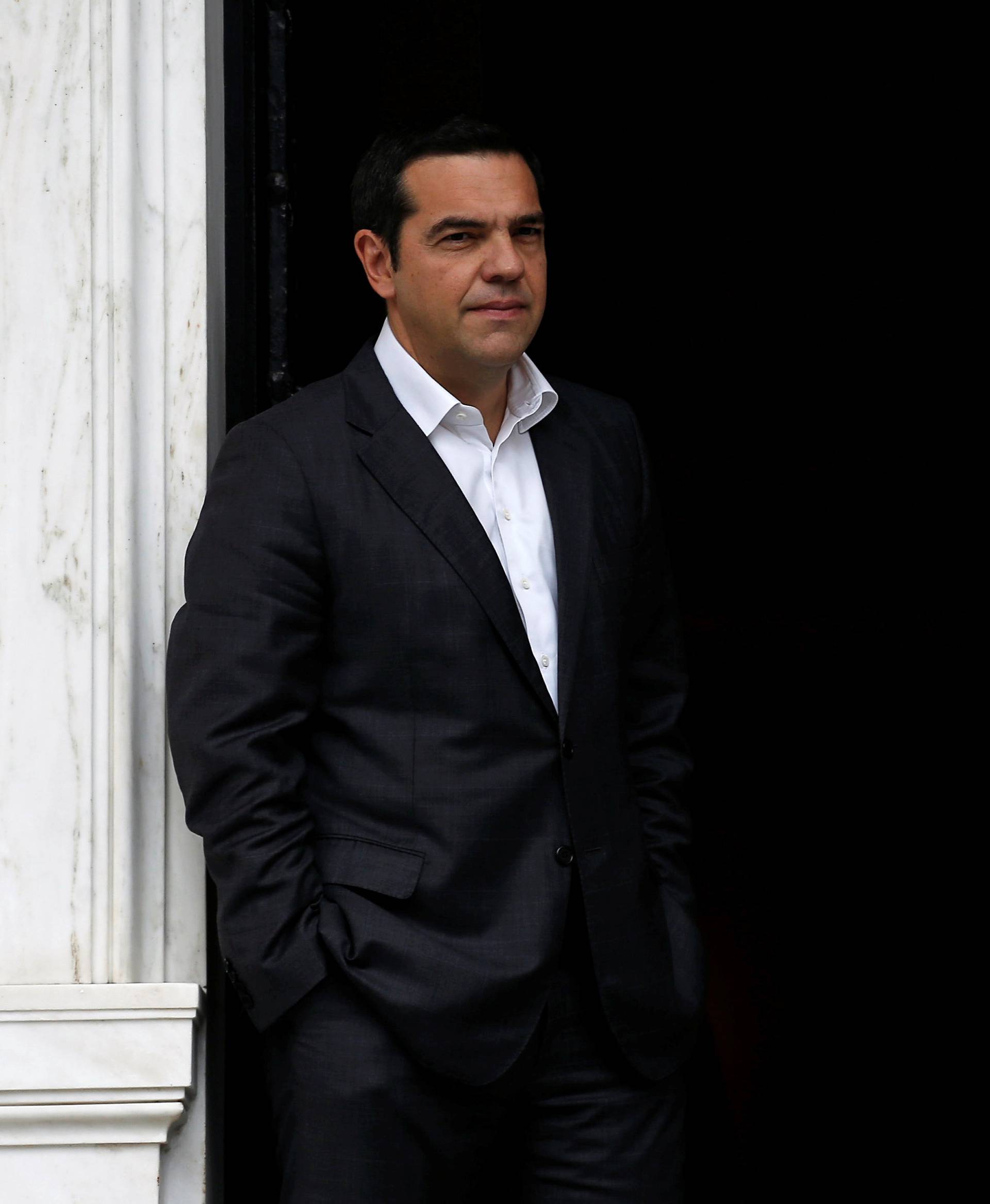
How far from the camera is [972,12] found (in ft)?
17.9

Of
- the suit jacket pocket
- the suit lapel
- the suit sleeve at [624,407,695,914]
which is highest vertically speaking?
the suit lapel

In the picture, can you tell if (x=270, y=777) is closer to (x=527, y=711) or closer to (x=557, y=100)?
(x=527, y=711)

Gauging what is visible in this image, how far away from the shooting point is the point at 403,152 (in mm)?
2082

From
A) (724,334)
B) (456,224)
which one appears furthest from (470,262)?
(724,334)

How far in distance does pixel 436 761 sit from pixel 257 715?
0.76ft

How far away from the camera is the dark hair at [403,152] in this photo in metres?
2.05

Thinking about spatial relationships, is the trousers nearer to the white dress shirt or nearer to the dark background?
the white dress shirt

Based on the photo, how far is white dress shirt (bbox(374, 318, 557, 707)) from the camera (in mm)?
1996

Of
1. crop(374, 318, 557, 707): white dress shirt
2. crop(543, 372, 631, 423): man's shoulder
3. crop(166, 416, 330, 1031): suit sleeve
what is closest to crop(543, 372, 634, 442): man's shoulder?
crop(543, 372, 631, 423): man's shoulder

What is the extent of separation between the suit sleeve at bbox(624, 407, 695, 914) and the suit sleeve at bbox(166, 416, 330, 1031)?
50cm

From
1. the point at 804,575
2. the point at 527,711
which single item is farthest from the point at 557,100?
the point at 527,711

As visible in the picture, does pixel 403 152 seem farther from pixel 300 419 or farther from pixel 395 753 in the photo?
pixel 395 753

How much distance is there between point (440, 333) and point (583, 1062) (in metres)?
0.99

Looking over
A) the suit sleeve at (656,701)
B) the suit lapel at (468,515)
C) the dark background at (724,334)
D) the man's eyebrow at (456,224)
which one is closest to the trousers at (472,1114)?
the suit sleeve at (656,701)
